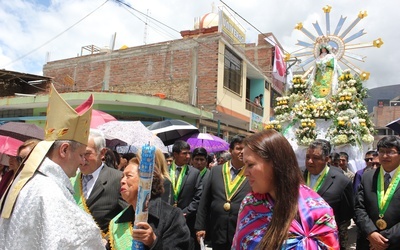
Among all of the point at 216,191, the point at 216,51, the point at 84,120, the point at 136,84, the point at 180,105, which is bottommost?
the point at 216,191

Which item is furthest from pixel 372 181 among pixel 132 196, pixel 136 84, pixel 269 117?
pixel 269 117

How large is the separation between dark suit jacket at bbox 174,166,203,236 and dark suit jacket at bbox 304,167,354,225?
70.5 inches

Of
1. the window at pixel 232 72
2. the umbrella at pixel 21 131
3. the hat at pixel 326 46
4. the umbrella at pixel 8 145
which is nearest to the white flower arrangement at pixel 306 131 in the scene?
the hat at pixel 326 46

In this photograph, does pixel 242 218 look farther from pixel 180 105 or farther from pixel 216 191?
pixel 180 105

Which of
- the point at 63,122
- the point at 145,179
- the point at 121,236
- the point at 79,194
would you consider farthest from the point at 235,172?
the point at 63,122

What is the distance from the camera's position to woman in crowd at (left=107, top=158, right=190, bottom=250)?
8.36 feet

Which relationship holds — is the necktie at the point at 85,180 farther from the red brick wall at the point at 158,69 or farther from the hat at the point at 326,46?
the red brick wall at the point at 158,69

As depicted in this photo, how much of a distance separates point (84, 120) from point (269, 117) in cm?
2426

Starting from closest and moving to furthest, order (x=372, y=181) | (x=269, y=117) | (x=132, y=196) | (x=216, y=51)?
(x=132, y=196), (x=372, y=181), (x=216, y=51), (x=269, y=117)

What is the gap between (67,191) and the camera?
6.59 feet

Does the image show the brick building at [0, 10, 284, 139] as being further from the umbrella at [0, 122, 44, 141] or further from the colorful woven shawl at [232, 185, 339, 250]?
the colorful woven shawl at [232, 185, 339, 250]

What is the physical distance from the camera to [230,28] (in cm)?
2141

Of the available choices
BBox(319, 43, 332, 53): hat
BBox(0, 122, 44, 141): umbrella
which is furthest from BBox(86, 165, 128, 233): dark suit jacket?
BBox(319, 43, 332, 53): hat

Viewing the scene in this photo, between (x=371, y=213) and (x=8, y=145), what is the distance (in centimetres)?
479
